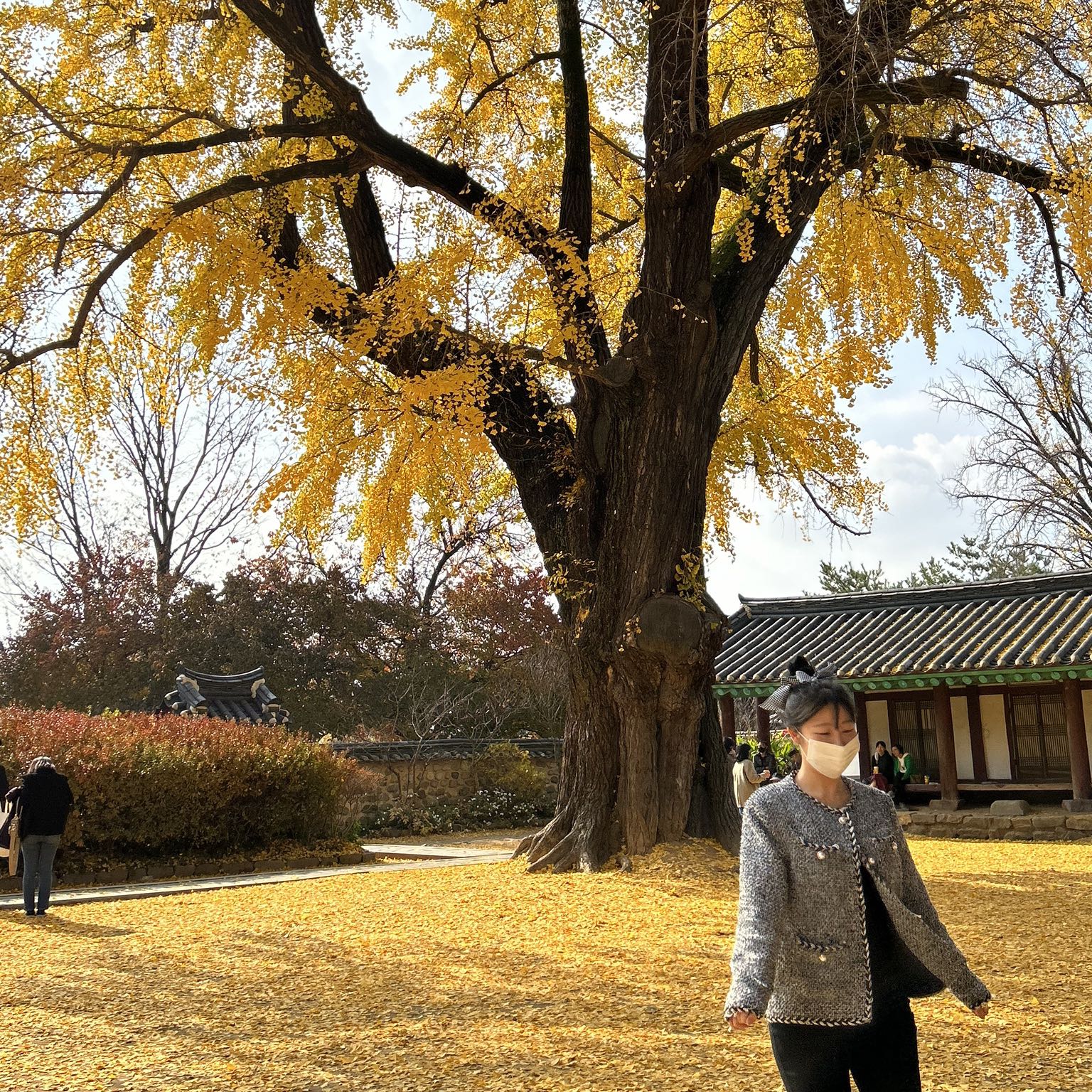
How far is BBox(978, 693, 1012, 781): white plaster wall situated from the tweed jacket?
15920mm

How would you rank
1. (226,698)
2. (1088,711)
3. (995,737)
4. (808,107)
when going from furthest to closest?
(226,698) < (995,737) < (1088,711) < (808,107)

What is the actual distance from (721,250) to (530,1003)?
27.7ft

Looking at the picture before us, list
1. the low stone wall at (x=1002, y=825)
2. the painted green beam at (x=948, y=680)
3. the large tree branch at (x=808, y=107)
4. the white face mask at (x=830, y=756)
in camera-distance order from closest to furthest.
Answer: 1. the white face mask at (x=830, y=756)
2. the large tree branch at (x=808, y=107)
3. the painted green beam at (x=948, y=680)
4. the low stone wall at (x=1002, y=825)

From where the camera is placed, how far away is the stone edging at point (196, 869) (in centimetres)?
1317

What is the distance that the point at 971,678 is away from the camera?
A: 1642 centimetres

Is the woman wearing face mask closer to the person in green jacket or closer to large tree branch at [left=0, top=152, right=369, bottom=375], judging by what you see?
large tree branch at [left=0, top=152, right=369, bottom=375]

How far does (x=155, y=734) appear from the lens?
48.3 feet

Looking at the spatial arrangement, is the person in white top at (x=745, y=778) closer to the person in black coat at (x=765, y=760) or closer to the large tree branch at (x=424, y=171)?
the person in black coat at (x=765, y=760)

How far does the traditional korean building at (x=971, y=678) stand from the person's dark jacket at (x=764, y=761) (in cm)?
119

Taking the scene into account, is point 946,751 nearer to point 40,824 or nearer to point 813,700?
point 40,824

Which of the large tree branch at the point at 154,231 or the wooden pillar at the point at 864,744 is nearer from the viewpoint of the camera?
the large tree branch at the point at 154,231

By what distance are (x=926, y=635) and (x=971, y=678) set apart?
2.20m

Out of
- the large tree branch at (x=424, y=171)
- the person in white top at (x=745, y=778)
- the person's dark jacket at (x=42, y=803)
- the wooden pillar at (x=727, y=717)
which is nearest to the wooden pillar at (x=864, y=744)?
the wooden pillar at (x=727, y=717)

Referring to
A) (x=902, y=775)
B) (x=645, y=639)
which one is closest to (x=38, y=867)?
(x=645, y=639)
